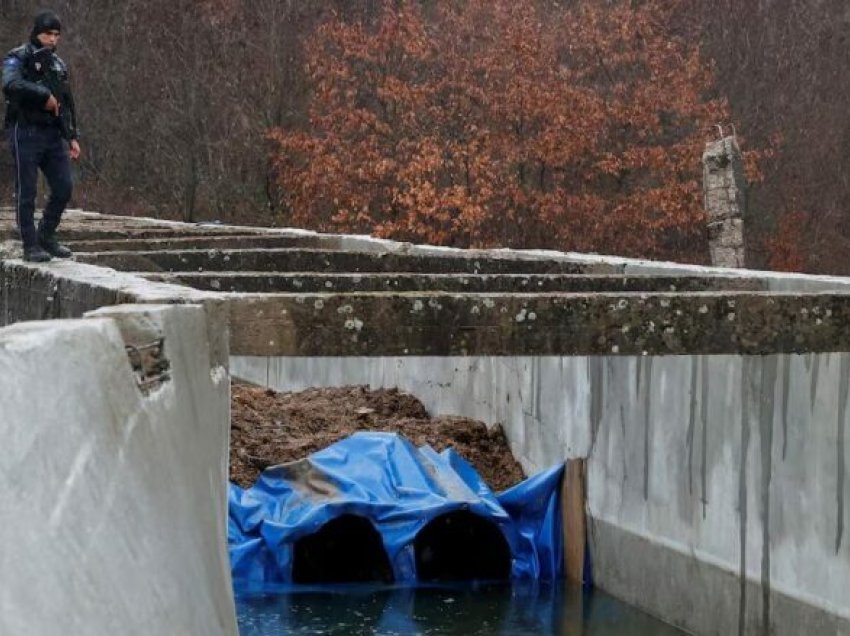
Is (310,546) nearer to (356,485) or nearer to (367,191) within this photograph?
(356,485)

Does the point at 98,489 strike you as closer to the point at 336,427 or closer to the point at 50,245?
the point at 50,245

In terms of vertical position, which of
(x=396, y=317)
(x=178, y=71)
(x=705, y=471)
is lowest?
(x=705, y=471)

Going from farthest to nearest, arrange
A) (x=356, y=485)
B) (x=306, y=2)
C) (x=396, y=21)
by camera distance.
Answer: (x=306, y=2) → (x=396, y=21) → (x=356, y=485)

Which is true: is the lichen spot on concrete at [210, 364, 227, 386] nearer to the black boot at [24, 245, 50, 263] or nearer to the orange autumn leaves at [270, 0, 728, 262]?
the black boot at [24, 245, 50, 263]

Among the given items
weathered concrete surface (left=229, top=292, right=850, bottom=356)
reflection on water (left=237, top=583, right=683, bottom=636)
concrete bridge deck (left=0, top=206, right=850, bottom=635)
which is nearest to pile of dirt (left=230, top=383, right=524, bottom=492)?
concrete bridge deck (left=0, top=206, right=850, bottom=635)

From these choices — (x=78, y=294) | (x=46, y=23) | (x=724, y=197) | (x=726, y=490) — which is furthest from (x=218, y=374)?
(x=724, y=197)

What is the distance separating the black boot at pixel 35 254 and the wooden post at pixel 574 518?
726cm

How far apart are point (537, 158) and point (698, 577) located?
17555mm

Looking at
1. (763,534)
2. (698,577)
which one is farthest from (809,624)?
(698,577)

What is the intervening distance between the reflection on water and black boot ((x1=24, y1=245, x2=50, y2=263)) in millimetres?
4722

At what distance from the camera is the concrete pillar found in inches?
773

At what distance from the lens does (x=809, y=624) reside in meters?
11.4

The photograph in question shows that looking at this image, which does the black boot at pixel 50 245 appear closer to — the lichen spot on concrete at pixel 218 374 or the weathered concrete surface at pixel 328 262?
the weathered concrete surface at pixel 328 262

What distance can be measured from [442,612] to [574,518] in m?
1.85
